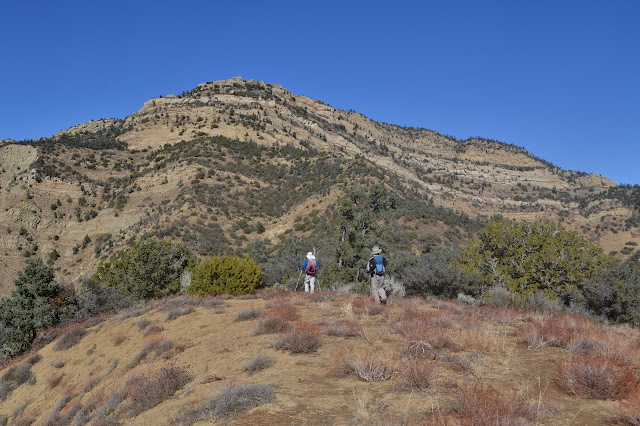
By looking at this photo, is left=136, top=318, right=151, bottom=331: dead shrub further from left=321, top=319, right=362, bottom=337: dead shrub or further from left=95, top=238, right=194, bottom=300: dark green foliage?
left=95, top=238, right=194, bottom=300: dark green foliage

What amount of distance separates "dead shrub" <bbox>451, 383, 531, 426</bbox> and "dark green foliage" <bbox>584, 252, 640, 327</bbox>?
16.5 metres

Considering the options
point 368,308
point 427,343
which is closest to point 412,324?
point 427,343

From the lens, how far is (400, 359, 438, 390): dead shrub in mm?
4793

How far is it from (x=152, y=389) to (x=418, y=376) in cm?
423

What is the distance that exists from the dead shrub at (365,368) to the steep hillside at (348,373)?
0.02m

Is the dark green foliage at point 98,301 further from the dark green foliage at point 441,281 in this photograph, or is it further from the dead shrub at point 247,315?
the dark green foliage at point 441,281

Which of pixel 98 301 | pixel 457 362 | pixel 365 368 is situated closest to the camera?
pixel 365 368

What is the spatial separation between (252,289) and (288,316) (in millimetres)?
8349

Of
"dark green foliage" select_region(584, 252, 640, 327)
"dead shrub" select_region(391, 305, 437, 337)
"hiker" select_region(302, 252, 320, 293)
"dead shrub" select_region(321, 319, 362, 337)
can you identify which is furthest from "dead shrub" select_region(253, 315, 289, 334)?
"dark green foliage" select_region(584, 252, 640, 327)

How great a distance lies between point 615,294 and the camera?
16.7 m

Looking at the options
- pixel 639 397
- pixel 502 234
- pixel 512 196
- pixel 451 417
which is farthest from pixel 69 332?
pixel 512 196

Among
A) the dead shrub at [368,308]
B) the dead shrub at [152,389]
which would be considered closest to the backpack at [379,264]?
the dead shrub at [368,308]

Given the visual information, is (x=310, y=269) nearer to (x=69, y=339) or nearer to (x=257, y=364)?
(x=257, y=364)

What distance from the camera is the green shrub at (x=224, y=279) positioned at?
1702cm
